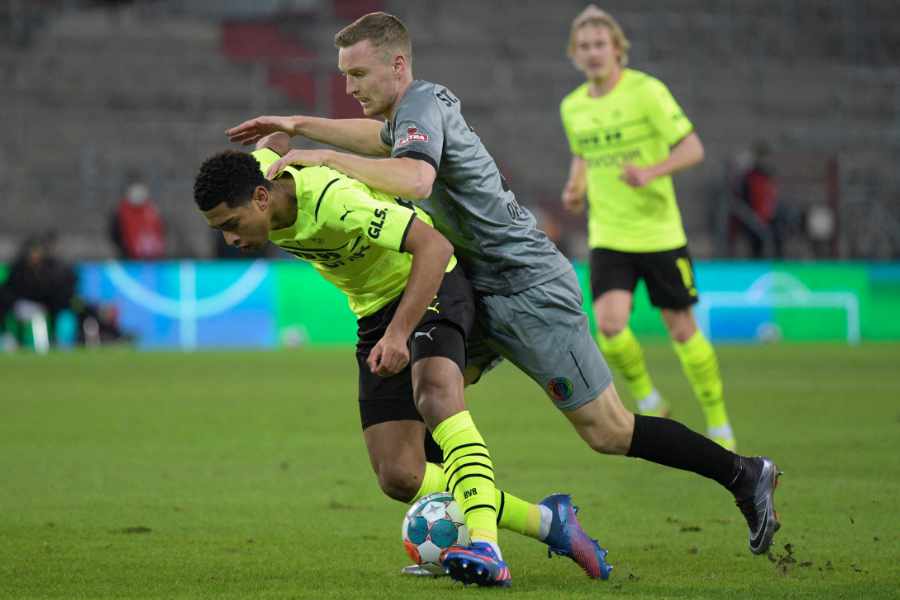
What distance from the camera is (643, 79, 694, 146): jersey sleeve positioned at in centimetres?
933

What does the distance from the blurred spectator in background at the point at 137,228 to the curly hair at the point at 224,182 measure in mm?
15673

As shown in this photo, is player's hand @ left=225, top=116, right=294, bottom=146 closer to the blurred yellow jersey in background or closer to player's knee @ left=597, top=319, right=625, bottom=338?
player's knee @ left=597, top=319, right=625, bottom=338

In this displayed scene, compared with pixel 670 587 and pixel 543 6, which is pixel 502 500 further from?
pixel 543 6

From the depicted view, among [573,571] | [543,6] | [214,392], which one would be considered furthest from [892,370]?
[543,6]

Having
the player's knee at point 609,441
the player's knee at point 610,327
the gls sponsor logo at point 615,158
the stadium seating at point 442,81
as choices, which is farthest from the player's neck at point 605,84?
the stadium seating at point 442,81

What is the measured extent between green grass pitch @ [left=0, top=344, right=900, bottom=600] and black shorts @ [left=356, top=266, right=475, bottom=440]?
0.60m

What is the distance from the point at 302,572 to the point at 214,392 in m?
8.27

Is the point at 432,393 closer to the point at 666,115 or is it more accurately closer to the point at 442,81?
the point at 666,115

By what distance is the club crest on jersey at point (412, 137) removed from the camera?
522 cm

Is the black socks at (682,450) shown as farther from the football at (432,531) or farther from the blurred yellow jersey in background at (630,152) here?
the blurred yellow jersey in background at (630,152)

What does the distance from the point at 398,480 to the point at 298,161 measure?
130 cm

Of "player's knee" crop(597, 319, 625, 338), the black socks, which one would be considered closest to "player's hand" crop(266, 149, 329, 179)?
the black socks

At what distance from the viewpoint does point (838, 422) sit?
1095cm

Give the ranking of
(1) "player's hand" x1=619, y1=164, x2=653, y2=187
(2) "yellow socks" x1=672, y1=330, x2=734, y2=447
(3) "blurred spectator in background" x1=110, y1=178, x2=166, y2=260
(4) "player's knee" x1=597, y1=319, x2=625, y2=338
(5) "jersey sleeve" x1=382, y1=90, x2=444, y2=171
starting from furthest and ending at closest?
1. (3) "blurred spectator in background" x1=110, y1=178, x2=166, y2=260
2. (4) "player's knee" x1=597, y1=319, x2=625, y2=338
3. (2) "yellow socks" x1=672, y1=330, x2=734, y2=447
4. (1) "player's hand" x1=619, y1=164, x2=653, y2=187
5. (5) "jersey sleeve" x1=382, y1=90, x2=444, y2=171
